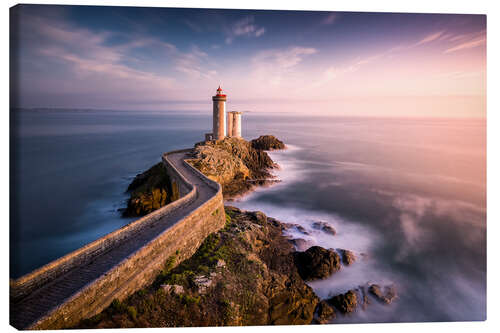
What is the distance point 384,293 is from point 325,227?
2.80 m

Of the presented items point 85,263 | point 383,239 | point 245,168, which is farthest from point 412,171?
point 85,263

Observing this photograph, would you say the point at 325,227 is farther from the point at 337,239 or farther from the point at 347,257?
the point at 347,257

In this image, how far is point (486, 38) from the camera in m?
4.63

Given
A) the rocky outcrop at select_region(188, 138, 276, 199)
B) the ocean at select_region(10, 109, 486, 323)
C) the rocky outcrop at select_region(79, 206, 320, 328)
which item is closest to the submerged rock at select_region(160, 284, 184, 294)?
the rocky outcrop at select_region(79, 206, 320, 328)

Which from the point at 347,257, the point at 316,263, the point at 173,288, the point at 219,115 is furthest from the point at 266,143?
the point at 173,288

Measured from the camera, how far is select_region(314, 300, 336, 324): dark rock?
15.6ft

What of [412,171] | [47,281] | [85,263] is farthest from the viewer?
[412,171]

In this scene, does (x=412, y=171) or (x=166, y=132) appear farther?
(x=166, y=132)

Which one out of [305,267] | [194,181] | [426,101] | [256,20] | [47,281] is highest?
[256,20]

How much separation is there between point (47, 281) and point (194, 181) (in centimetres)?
511

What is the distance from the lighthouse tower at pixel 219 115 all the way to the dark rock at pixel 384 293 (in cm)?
1024

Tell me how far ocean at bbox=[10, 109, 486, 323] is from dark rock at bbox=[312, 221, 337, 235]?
0.17 metres

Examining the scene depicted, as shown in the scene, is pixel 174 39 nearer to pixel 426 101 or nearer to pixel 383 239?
pixel 426 101

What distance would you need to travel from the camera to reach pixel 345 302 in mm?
4918
